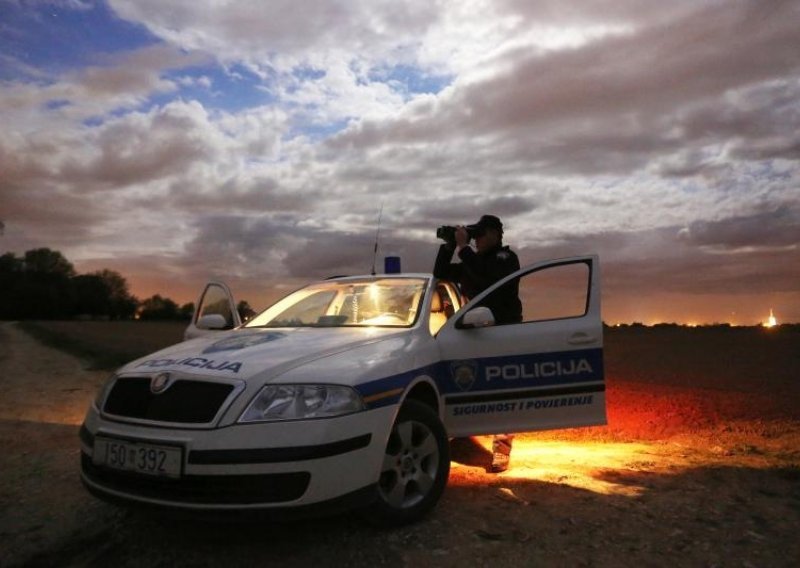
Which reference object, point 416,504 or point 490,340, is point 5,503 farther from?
point 490,340

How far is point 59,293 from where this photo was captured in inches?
3260

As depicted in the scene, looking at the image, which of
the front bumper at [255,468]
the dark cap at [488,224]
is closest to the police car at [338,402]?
the front bumper at [255,468]

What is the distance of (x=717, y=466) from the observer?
499 centimetres

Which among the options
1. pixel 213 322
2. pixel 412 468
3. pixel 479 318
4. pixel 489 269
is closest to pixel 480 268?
pixel 489 269

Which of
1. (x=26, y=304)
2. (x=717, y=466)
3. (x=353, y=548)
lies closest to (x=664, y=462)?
(x=717, y=466)

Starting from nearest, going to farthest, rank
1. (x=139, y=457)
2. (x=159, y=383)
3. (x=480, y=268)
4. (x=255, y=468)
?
(x=255, y=468), (x=139, y=457), (x=159, y=383), (x=480, y=268)

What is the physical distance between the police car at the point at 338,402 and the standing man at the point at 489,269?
327 millimetres

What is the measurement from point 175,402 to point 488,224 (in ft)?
10.7

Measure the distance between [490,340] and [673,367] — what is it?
7.99 metres

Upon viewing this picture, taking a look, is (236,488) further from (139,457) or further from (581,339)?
(581,339)

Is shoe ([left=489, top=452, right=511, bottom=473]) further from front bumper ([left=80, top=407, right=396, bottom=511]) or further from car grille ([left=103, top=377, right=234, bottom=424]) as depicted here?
car grille ([left=103, top=377, right=234, bottom=424])

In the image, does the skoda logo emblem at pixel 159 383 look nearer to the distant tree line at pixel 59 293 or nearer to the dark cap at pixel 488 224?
the dark cap at pixel 488 224

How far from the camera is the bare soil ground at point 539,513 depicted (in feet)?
10.8

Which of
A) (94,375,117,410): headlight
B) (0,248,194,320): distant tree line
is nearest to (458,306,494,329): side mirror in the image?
(94,375,117,410): headlight
